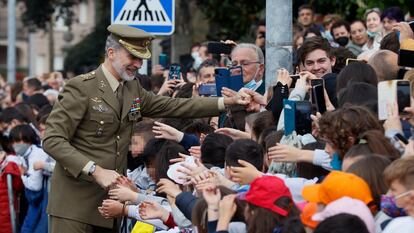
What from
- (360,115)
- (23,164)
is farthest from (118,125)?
(23,164)

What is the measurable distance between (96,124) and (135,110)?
0.38 meters

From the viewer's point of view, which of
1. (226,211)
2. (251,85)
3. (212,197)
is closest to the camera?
(226,211)

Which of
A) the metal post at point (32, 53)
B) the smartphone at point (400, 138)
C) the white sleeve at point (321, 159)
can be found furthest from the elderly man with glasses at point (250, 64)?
the metal post at point (32, 53)

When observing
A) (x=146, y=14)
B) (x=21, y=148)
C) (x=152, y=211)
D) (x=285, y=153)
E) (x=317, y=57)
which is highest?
(x=146, y=14)

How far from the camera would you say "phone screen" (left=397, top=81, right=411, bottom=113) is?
6.92 meters

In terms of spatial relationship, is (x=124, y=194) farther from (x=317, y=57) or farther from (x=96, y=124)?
(x=317, y=57)

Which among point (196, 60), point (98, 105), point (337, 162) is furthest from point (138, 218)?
point (196, 60)

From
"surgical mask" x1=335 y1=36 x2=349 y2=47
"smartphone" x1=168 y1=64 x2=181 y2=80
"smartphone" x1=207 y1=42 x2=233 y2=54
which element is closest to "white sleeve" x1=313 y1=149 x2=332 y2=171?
"smartphone" x1=207 y1=42 x2=233 y2=54

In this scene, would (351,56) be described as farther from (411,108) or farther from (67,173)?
(411,108)

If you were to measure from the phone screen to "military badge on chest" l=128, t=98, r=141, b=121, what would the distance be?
10.1ft

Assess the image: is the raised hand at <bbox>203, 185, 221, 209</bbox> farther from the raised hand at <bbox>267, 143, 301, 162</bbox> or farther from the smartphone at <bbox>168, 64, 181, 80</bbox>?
the smartphone at <bbox>168, 64, 181, 80</bbox>

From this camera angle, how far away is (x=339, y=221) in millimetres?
5910

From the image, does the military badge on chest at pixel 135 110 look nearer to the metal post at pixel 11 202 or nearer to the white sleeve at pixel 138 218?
the white sleeve at pixel 138 218

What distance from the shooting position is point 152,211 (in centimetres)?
826
